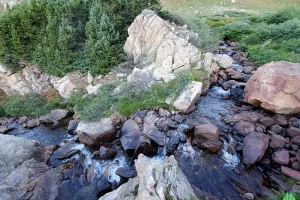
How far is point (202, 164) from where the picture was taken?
1100 centimetres

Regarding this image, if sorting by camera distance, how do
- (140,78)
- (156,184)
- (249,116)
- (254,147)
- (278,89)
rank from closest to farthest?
(156,184), (254,147), (278,89), (249,116), (140,78)

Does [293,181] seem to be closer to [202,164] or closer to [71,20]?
[202,164]

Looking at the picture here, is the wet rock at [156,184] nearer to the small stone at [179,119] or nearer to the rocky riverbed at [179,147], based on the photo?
the rocky riverbed at [179,147]

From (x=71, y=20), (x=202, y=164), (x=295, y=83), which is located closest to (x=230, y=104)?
(x=295, y=83)

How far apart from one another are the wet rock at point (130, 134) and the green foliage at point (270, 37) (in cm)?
1242

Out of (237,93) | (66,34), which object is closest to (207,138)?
(237,93)

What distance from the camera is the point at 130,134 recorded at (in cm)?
1292

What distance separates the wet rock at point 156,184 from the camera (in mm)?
6469

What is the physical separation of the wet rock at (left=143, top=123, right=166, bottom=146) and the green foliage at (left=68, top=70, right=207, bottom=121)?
6.71 feet

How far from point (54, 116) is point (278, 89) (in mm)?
14782

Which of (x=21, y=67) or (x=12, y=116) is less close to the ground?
(x=21, y=67)

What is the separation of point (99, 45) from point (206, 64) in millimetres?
8136

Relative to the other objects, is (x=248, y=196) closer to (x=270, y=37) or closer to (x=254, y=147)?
(x=254, y=147)

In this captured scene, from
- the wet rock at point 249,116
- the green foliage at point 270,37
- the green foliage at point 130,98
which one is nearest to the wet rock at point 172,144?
the green foliage at point 130,98
